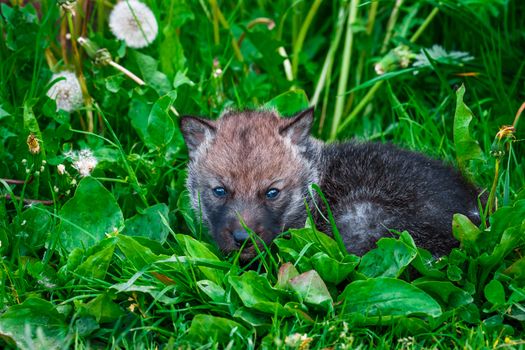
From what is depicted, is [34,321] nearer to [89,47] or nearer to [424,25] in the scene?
[89,47]

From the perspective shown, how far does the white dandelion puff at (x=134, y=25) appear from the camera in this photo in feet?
17.1

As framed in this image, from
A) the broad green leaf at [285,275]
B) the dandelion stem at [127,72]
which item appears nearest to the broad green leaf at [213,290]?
the broad green leaf at [285,275]

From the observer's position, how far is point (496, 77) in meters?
5.39

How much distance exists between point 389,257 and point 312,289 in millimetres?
430

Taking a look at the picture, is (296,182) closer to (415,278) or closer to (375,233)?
(375,233)

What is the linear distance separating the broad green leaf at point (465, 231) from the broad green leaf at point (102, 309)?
165 cm

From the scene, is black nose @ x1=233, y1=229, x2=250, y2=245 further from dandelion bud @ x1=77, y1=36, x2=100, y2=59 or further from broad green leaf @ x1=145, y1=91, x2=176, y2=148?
dandelion bud @ x1=77, y1=36, x2=100, y2=59

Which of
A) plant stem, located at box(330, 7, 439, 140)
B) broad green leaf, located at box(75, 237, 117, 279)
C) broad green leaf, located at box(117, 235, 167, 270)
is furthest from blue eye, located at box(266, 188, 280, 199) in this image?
plant stem, located at box(330, 7, 439, 140)

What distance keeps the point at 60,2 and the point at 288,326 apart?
2.36 meters

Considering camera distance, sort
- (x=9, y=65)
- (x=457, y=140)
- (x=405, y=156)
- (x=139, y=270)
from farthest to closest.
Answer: (x=9, y=65), (x=405, y=156), (x=457, y=140), (x=139, y=270)

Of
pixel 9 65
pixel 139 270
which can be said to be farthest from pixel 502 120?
pixel 9 65

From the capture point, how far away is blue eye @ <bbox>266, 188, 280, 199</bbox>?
429 cm

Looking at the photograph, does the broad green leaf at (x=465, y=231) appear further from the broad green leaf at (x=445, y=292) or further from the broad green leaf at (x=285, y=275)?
the broad green leaf at (x=285, y=275)

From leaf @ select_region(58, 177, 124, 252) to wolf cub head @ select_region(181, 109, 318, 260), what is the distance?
490 millimetres
